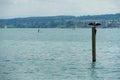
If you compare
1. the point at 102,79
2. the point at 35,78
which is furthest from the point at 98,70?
the point at 35,78

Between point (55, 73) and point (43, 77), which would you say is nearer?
point (43, 77)

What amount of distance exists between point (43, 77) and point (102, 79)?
472 cm

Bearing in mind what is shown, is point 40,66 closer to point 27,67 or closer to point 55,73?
point 27,67

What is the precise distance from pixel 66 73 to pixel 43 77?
10.3 feet

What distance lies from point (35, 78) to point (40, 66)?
8323 mm

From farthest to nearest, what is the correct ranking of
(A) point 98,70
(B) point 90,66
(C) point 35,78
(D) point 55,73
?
(B) point 90,66 < (A) point 98,70 < (D) point 55,73 < (C) point 35,78

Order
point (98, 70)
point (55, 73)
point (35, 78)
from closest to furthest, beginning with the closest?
point (35, 78) → point (55, 73) → point (98, 70)

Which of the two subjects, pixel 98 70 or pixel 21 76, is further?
pixel 98 70

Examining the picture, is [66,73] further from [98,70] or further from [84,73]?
[98,70]

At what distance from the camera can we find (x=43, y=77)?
110 ft

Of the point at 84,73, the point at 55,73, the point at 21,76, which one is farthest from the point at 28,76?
the point at 84,73

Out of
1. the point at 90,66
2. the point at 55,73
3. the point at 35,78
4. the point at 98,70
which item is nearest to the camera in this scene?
the point at 35,78

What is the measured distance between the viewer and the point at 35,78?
3300cm

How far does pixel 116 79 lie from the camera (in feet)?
109
